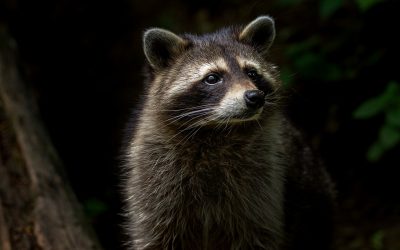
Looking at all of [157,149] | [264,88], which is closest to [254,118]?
[264,88]

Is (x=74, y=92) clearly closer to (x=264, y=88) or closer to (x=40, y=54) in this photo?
(x=40, y=54)

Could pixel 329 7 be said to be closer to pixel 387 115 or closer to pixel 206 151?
pixel 387 115

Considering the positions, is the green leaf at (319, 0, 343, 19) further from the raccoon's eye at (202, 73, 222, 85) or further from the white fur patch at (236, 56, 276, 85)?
the raccoon's eye at (202, 73, 222, 85)

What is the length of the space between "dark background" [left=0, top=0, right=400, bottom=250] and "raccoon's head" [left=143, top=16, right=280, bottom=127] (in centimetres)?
200

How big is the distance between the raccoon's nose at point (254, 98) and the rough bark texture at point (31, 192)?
1.81 m

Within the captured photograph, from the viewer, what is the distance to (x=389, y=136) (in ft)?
22.5

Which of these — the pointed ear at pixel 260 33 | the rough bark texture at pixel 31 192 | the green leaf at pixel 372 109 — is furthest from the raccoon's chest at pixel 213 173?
the green leaf at pixel 372 109

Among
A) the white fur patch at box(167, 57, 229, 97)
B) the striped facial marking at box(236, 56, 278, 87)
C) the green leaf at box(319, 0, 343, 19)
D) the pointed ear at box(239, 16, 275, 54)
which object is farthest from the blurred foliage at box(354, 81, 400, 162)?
the white fur patch at box(167, 57, 229, 97)

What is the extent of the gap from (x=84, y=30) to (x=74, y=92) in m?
0.77

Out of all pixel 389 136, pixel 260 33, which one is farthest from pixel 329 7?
pixel 260 33

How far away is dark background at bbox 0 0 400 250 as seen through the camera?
798 centimetres

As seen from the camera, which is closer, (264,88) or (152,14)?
(264,88)

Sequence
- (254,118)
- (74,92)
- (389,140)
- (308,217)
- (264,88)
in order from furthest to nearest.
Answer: (74,92) < (389,140) < (308,217) < (264,88) < (254,118)

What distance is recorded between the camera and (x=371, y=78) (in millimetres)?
8219
